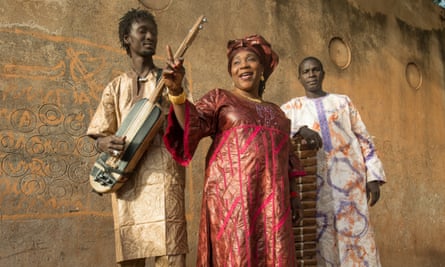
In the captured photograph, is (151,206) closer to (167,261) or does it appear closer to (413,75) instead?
(167,261)

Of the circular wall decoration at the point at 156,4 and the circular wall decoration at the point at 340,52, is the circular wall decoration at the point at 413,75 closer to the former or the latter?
the circular wall decoration at the point at 340,52

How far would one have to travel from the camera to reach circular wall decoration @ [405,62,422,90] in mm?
9172

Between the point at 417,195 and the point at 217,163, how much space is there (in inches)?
259

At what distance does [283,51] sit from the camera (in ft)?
23.0

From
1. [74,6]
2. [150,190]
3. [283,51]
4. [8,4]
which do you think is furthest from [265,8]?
[150,190]

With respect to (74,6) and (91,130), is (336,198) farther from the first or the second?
(74,6)

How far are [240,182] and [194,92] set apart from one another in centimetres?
300

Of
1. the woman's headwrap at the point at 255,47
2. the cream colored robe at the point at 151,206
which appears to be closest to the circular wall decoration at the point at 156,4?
the woman's headwrap at the point at 255,47

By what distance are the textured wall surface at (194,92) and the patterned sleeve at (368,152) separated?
1.93 metres

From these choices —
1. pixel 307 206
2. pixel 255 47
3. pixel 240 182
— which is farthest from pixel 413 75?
pixel 240 182

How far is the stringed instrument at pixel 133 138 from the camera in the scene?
9.91 ft

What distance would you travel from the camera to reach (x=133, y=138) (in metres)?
3.02

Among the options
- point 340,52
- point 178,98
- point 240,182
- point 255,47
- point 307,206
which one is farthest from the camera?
point 340,52

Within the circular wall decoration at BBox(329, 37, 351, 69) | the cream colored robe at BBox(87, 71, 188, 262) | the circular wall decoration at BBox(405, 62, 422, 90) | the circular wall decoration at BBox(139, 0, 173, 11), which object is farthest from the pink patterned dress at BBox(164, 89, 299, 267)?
the circular wall decoration at BBox(405, 62, 422, 90)
